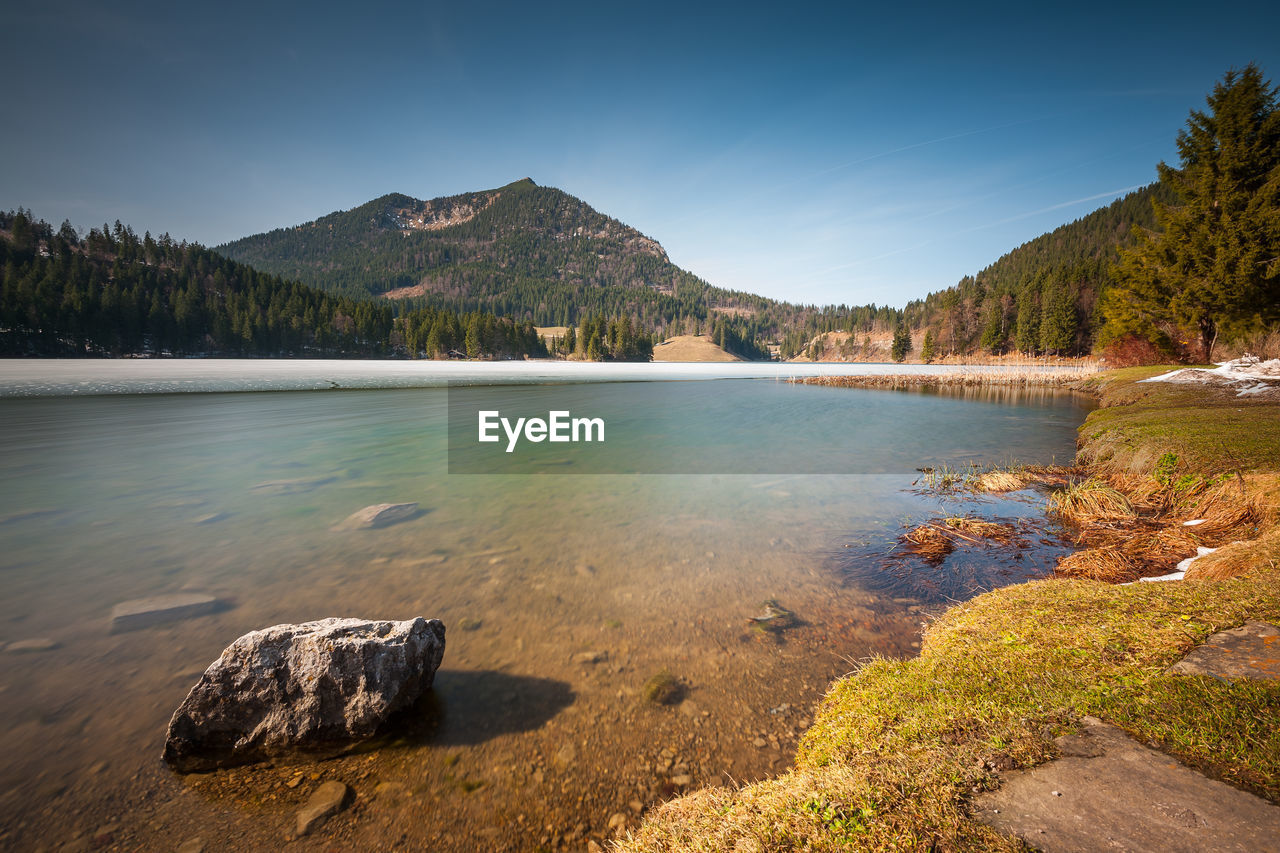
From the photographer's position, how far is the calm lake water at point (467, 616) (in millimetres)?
3752

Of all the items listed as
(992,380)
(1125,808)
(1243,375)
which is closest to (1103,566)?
(1125,808)

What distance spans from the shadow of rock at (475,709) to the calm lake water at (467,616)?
0.03 metres

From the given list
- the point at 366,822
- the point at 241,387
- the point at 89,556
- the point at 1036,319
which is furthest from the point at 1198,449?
the point at 1036,319

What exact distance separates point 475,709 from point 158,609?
5.31m

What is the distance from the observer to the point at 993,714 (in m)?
3.11

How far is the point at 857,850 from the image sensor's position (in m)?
2.15

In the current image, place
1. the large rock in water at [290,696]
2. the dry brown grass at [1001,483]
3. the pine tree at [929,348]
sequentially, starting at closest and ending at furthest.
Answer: the large rock in water at [290,696] → the dry brown grass at [1001,483] → the pine tree at [929,348]

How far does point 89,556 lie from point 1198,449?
852 inches

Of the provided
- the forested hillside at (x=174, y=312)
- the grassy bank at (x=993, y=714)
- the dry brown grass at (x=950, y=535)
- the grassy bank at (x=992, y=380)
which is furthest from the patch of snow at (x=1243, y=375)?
the forested hillside at (x=174, y=312)

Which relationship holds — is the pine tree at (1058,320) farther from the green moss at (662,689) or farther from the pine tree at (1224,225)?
the green moss at (662,689)

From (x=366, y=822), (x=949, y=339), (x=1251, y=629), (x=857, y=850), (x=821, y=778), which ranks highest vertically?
(x=949, y=339)

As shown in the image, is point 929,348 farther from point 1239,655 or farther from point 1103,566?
point 1239,655

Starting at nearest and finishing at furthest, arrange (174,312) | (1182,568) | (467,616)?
(1182,568) < (467,616) < (174,312)

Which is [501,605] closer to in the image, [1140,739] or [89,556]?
[1140,739]
